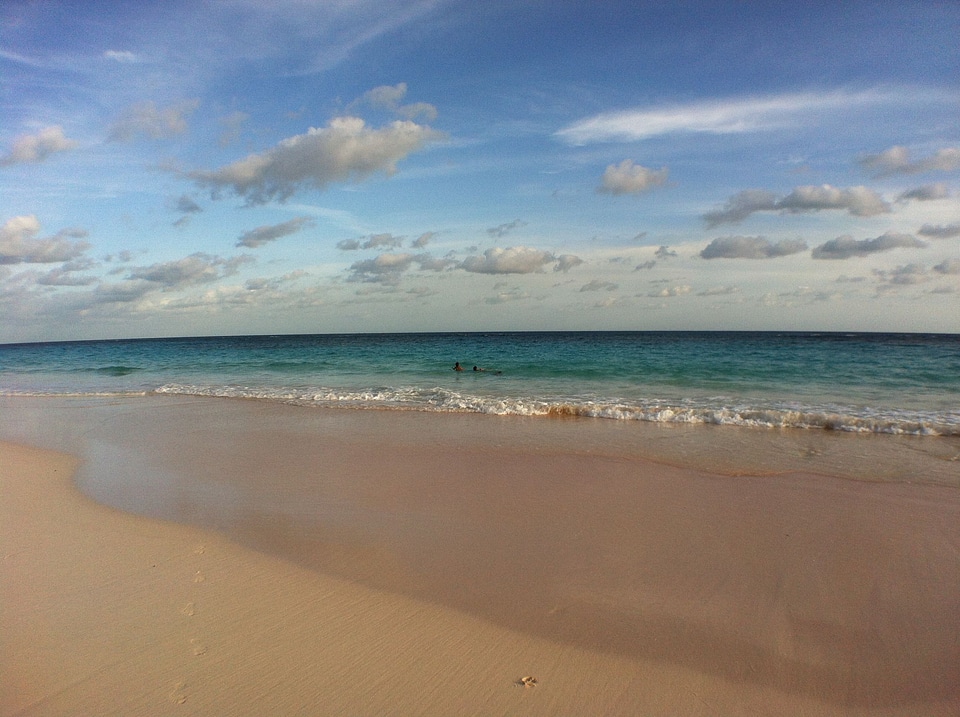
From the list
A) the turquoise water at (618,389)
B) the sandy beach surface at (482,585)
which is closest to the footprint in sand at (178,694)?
the sandy beach surface at (482,585)

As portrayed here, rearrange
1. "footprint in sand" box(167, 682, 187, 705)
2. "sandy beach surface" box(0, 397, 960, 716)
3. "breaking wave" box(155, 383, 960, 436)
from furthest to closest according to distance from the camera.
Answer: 1. "breaking wave" box(155, 383, 960, 436)
2. "sandy beach surface" box(0, 397, 960, 716)
3. "footprint in sand" box(167, 682, 187, 705)

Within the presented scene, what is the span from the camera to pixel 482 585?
450 centimetres

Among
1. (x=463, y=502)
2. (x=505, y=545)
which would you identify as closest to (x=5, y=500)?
(x=463, y=502)

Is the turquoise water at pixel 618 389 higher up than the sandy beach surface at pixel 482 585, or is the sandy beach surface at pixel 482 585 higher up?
the turquoise water at pixel 618 389

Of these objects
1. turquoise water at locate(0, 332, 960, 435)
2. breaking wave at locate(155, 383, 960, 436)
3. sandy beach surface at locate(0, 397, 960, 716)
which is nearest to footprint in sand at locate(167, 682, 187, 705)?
sandy beach surface at locate(0, 397, 960, 716)

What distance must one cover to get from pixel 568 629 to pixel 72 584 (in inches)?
162

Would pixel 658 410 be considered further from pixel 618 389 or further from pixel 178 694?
pixel 178 694

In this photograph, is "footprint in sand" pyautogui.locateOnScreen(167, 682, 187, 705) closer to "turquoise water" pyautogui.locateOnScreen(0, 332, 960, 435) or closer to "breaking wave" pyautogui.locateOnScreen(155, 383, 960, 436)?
"breaking wave" pyautogui.locateOnScreen(155, 383, 960, 436)

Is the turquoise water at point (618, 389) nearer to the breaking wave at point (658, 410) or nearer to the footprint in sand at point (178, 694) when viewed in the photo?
the breaking wave at point (658, 410)

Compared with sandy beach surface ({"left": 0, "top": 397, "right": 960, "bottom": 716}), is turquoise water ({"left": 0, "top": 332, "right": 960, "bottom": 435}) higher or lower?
higher

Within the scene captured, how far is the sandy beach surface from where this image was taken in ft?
10.6

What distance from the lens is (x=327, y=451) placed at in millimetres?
9336

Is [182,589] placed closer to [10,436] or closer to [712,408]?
[10,436]

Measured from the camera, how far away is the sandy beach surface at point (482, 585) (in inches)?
127
